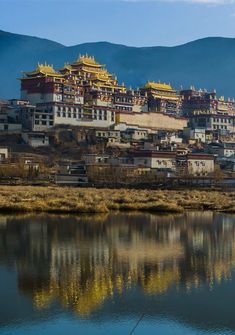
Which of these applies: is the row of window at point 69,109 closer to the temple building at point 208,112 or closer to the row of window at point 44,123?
the row of window at point 44,123

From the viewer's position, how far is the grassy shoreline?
28766mm

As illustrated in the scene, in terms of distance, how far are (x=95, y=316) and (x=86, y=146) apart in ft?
143

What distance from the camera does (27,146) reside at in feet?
176

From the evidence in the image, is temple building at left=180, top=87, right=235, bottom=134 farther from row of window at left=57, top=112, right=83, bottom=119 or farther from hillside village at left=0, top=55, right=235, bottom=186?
row of window at left=57, top=112, right=83, bottom=119

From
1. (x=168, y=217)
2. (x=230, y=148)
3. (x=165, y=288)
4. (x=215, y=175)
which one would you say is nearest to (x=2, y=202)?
(x=168, y=217)

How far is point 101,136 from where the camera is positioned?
56688 mm

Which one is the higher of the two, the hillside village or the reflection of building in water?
the hillside village

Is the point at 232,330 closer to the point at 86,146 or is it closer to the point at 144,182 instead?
the point at 144,182

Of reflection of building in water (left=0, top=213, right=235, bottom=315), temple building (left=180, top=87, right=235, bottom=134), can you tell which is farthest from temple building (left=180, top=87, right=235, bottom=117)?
reflection of building in water (left=0, top=213, right=235, bottom=315)

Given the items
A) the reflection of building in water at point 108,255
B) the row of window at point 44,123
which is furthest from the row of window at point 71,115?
the reflection of building in water at point 108,255

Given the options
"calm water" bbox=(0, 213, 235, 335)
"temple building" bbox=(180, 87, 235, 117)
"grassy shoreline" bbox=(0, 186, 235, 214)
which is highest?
"temple building" bbox=(180, 87, 235, 117)

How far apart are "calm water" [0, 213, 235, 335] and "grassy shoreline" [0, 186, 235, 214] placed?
4382 mm

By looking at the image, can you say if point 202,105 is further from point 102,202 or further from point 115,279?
point 115,279

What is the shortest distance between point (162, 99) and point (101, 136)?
14774 millimetres
